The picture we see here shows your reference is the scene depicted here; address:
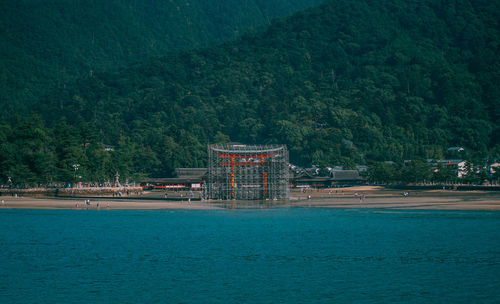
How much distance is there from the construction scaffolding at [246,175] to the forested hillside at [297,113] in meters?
23.5

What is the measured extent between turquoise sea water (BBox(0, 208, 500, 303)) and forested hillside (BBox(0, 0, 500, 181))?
1639 inches

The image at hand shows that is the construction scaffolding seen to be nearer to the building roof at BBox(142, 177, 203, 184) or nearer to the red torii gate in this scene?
the red torii gate

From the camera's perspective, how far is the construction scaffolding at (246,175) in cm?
7012

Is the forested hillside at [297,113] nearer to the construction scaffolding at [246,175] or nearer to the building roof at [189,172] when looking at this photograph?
the building roof at [189,172]

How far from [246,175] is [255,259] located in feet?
118

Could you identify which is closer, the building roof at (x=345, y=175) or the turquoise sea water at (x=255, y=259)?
the turquoise sea water at (x=255, y=259)

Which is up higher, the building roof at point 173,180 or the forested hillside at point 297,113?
the forested hillside at point 297,113

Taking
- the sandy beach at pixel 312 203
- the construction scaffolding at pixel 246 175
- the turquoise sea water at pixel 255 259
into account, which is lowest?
the turquoise sea water at pixel 255 259

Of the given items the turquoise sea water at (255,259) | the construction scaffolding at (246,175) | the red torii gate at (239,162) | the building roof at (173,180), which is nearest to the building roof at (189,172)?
the building roof at (173,180)

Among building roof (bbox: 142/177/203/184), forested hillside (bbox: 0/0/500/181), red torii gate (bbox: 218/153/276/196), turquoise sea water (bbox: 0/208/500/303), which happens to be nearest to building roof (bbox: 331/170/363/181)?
forested hillside (bbox: 0/0/500/181)

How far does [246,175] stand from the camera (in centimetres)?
7031

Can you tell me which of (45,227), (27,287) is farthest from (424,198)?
(27,287)

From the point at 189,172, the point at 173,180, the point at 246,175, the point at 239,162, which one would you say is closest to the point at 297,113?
the point at 189,172

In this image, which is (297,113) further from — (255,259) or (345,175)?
(255,259)
